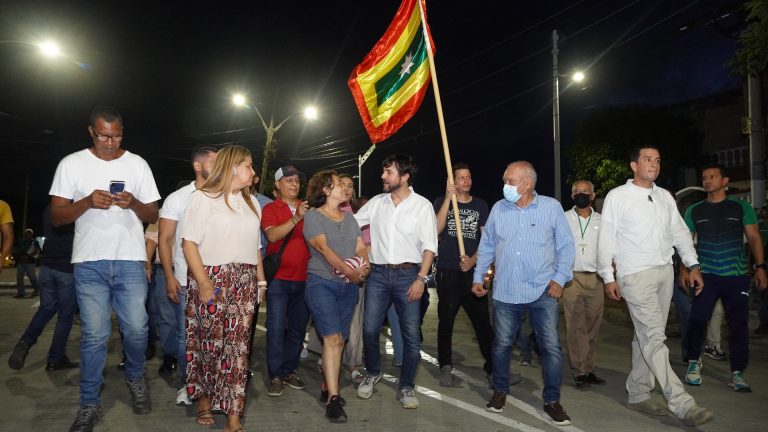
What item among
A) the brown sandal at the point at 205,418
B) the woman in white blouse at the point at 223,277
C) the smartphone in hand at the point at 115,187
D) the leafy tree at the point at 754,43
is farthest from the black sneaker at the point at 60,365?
the leafy tree at the point at 754,43

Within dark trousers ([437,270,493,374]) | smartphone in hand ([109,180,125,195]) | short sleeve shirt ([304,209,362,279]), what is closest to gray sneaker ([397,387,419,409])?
dark trousers ([437,270,493,374])

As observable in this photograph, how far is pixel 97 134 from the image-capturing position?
4.70 m

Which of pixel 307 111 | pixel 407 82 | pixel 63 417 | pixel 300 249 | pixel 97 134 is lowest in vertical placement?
pixel 63 417

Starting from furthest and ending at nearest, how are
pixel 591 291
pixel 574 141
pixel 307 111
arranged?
pixel 574 141, pixel 307 111, pixel 591 291

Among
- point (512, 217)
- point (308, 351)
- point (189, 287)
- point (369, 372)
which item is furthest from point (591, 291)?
point (189, 287)

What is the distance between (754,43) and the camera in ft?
20.9

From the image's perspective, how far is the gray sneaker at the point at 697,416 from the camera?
477 cm

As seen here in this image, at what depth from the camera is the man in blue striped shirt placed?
514 centimetres

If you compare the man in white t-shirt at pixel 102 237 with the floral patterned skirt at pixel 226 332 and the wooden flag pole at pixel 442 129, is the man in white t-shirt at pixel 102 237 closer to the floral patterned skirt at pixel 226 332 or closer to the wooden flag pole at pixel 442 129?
the floral patterned skirt at pixel 226 332

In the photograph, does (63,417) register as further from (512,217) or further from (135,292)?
(512,217)

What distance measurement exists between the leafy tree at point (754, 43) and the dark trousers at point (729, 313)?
7.36 feet

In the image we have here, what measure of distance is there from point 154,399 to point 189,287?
59.4 inches

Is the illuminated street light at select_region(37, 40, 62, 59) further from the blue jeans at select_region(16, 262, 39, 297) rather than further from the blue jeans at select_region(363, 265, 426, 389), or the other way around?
the blue jeans at select_region(363, 265, 426, 389)

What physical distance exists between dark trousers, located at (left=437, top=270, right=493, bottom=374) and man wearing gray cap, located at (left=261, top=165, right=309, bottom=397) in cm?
143
